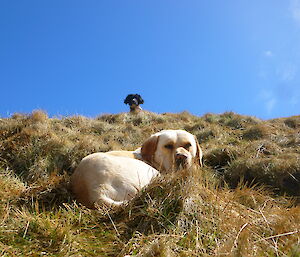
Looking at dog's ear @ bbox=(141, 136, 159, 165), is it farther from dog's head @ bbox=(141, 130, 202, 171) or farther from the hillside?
the hillside

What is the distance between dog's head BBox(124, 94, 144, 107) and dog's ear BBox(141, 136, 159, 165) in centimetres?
930

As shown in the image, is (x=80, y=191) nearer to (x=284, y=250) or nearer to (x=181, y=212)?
(x=181, y=212)

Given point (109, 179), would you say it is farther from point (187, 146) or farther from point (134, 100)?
point (134, 100)

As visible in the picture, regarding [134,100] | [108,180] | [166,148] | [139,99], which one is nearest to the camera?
[108,180]

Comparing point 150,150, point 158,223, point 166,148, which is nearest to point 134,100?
point 150,150

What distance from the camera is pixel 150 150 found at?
15.2ft

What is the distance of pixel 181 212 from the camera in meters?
2.40

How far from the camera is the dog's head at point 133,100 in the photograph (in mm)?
A: 14163

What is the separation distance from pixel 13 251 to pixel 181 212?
48.7 inches

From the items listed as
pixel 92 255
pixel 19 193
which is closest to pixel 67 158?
pixel 19 193

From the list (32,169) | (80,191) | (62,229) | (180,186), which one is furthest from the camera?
(32,169)

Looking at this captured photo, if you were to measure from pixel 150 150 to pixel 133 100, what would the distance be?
997cm

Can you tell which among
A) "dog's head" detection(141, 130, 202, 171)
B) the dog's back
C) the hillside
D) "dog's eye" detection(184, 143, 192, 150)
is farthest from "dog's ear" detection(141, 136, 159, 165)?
the hillside

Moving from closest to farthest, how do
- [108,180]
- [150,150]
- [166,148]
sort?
[108,180] < [166,148] < [150,150]
